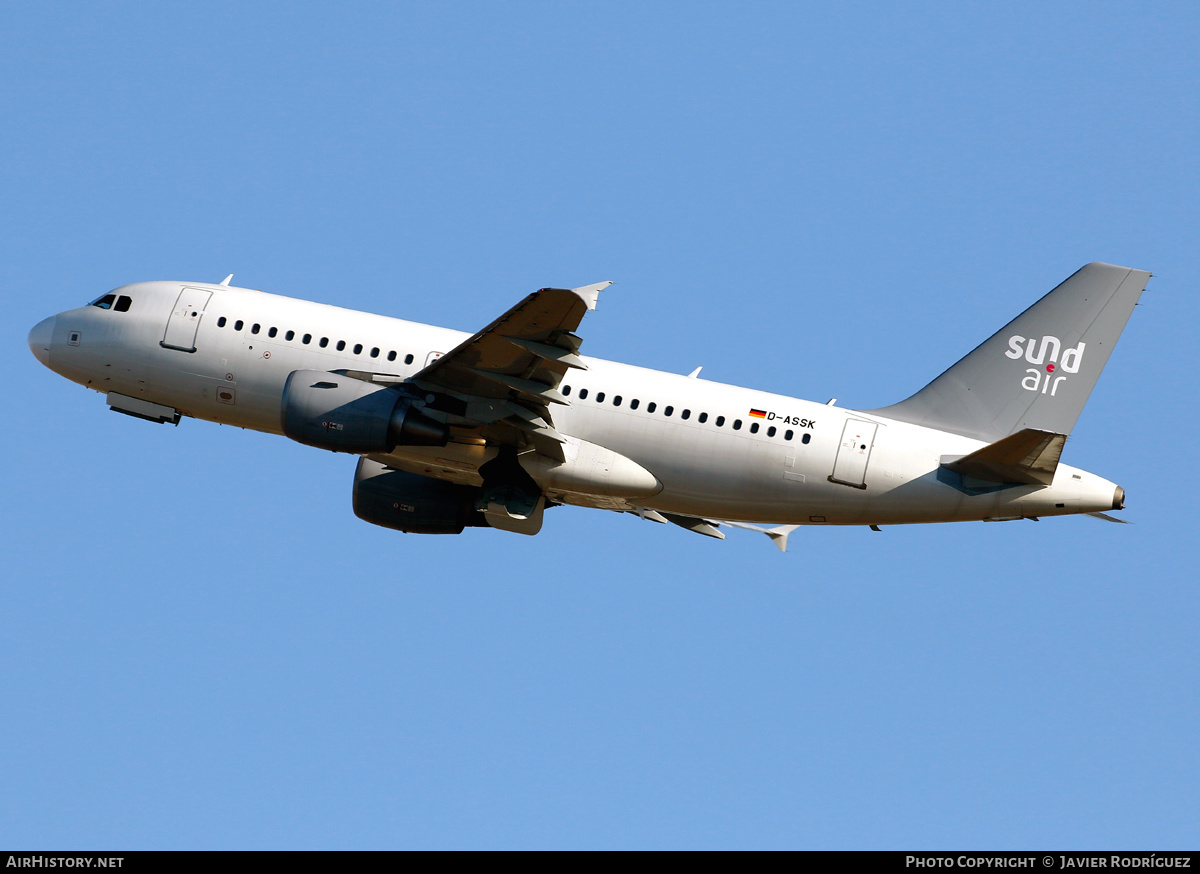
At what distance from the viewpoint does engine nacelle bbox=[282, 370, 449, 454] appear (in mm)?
31172

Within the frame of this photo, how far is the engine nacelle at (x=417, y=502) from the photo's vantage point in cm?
3656

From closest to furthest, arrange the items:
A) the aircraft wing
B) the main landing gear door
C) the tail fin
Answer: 1. the aircraft wing
2. the tail fin
3. the main landing gear door

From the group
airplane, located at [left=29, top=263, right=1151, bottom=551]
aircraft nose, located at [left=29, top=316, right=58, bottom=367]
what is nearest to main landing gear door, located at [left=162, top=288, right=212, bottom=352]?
airplane, located at [left=29, top=263, right=1151, bottom=551]

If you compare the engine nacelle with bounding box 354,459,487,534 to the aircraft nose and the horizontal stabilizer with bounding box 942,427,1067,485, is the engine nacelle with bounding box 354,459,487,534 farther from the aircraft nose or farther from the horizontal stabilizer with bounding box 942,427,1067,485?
the horizontal stabilizer with bounding box 942,427,1067,485

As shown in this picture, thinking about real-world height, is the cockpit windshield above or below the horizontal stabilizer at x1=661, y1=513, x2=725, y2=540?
above

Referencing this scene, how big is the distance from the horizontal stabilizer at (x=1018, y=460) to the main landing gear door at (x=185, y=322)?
66.3 feet

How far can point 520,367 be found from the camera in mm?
31031

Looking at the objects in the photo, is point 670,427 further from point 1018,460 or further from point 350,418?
point 1018,460

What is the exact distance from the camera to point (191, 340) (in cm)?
3438

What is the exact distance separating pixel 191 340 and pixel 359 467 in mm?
6066

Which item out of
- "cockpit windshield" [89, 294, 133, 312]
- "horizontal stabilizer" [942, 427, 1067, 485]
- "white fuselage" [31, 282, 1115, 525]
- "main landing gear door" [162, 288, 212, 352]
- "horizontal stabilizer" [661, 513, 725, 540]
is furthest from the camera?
"horizontal stabilizer" [661, 513, 725, 540]

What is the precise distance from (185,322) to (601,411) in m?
11.7

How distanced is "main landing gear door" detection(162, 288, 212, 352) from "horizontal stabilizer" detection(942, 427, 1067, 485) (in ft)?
66.3

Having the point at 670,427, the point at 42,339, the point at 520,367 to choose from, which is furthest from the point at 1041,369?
the point at 42,339
